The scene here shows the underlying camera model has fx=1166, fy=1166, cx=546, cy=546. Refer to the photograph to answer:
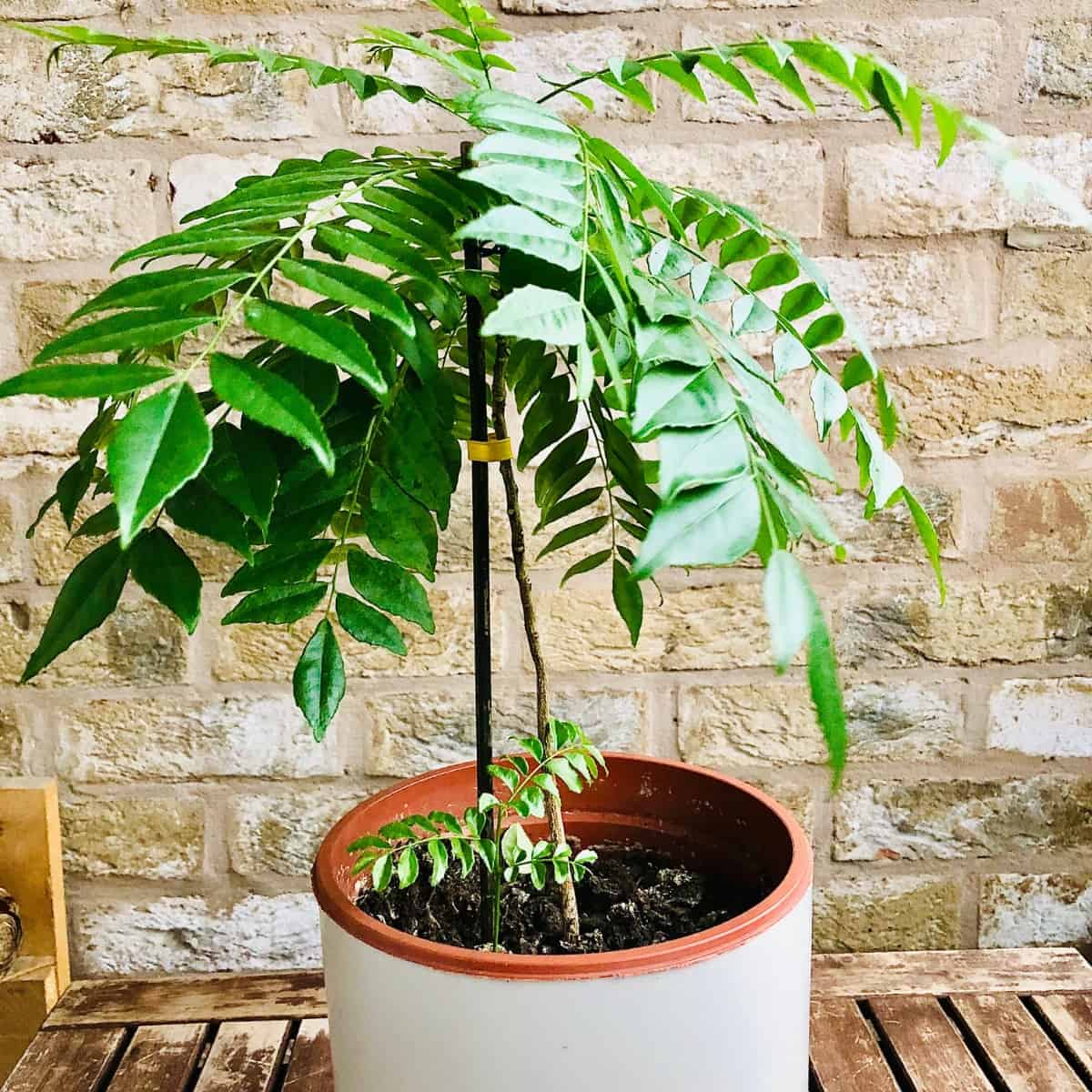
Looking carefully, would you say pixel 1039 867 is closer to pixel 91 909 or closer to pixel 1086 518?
pixel 1086 518

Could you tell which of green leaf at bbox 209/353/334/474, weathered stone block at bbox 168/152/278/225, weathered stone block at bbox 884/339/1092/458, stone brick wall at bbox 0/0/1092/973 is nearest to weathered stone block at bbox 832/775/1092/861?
stone brick wall at bbox 0/0/1092/973

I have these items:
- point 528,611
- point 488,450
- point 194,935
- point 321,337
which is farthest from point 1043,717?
point 321,337

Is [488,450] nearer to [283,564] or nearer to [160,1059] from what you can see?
[283,564]

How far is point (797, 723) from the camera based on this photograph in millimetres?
1378

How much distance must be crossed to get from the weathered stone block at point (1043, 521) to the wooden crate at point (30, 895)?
113cm

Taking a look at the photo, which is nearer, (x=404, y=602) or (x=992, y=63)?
(x=404, y=602)

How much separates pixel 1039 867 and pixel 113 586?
1210 mm

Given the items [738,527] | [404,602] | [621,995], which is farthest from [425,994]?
[738,527]

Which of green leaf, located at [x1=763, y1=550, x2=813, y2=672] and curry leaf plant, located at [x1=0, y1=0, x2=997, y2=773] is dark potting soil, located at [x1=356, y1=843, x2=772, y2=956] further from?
green leaf, located at [x1=763, y1=550, x2=813, y2=672]

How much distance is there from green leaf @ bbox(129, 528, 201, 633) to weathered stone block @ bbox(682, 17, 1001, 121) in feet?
2.83

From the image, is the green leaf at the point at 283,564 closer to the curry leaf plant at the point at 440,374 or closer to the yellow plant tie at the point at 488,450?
the curry leaf plant at the point at 440,374

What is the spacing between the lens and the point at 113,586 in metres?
0.63

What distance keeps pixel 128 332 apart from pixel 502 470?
12.8 inches

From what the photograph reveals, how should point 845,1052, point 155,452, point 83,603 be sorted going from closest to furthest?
1. point 155,452
2. point 83,603
3. point 845,1052
